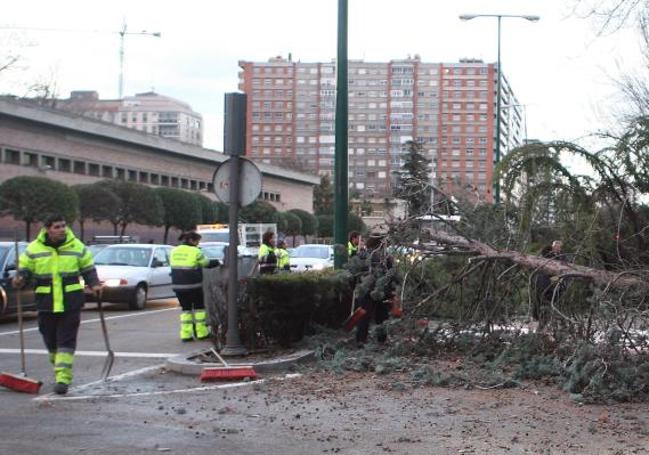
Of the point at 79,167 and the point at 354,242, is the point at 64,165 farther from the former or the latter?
the point at 354,242

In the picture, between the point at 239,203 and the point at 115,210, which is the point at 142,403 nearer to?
the point at 239,203

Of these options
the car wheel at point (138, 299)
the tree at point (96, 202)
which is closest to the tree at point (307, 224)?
the tree at point (96, 202)

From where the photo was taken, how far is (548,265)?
8.59 metres

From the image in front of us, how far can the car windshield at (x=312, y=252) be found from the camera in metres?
24.2

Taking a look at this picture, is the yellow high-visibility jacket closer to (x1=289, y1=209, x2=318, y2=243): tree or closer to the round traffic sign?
the round traffic sign

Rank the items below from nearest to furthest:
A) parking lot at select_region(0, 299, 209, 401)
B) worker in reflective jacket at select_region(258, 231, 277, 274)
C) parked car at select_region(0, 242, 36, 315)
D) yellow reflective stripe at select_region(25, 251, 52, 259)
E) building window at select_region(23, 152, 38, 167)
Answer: yellow reflective stripe at select_region(25, 251, 52, 259) < parking lot at select_region(0, 299, 209, 401) < parked car at select_region(0, 242, 36, 315) < worker in reflective jacket at select_region(258, 231, 277, 274) < building window at select_region(23, 152, 38, 167)

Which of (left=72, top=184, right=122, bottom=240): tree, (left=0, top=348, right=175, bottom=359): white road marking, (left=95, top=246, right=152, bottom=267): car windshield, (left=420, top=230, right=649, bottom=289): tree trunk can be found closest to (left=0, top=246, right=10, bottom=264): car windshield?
(left=0, top=348, right=175, bottom=359): white road marking

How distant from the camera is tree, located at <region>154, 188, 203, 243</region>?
4844 centimetres

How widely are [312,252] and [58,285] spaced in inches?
681

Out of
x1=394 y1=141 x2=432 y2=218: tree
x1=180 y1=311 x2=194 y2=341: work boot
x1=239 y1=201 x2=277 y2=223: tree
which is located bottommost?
x1=180 y1=311 x2=194 y2=341: work boot

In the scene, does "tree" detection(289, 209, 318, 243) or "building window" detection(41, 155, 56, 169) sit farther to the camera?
"tree" detection(289, 209, 318, 243)

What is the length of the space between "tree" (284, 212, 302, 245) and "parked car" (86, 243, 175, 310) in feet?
148

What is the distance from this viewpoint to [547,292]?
28.1ft

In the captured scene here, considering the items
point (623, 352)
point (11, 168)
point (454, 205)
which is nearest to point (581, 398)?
point (623, 352)
